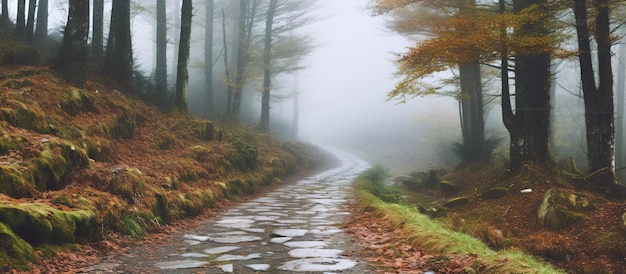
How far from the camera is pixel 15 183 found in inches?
176

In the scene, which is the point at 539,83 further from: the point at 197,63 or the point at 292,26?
the point at 197,63

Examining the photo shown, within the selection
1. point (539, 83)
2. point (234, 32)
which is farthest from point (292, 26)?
point (539, 83)

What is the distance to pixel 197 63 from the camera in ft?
74.8

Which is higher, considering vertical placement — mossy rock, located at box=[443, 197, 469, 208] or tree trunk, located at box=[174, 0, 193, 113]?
tree trunk, located at box=[174, 0, 193, 113]

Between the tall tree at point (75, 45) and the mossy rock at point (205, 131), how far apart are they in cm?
284

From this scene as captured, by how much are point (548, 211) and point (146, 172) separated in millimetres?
6496

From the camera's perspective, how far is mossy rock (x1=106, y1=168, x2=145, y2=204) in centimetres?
545

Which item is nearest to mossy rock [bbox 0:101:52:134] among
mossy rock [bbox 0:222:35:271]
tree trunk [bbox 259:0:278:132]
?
mossy rock [bbox 0:222:35:271]

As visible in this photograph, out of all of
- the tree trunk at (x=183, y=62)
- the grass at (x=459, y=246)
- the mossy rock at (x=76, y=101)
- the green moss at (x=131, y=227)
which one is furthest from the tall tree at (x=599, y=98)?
the mossy rock at (x=76, y=101)

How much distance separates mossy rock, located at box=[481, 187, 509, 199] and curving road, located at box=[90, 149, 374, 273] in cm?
289

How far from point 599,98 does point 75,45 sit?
1031cm

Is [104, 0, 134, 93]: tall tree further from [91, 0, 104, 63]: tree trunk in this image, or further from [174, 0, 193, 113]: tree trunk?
[174, 0, 193, 113]: tree trunk

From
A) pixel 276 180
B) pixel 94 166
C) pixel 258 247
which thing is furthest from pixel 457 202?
pixel 94 166

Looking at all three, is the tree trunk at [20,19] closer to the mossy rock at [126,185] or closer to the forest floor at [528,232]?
the mossy rock at [126,185]
